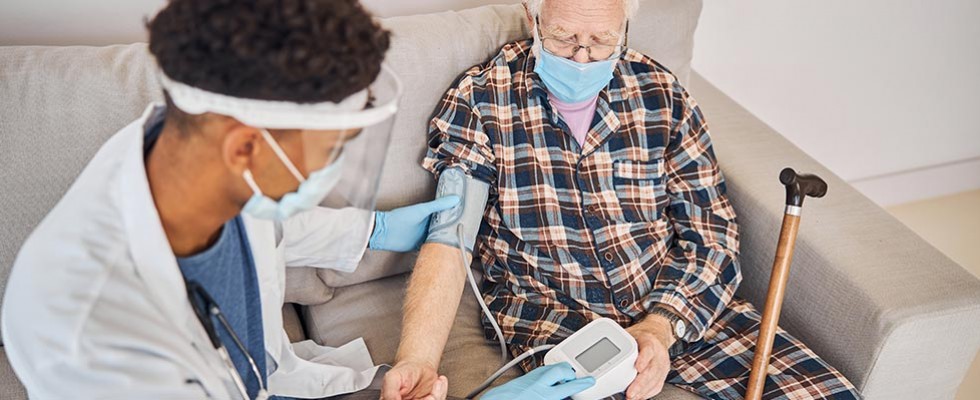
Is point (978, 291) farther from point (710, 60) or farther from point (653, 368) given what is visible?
point (710, 60)

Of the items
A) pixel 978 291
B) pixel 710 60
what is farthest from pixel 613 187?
pixel 710 60

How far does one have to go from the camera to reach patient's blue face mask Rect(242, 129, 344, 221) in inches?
37.6

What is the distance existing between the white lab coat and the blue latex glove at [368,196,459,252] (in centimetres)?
57

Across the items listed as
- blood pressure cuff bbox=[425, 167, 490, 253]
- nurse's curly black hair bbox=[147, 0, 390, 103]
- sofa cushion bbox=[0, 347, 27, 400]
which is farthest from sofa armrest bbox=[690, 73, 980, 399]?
sofa cushion bbox=[0, 347, 27, 400]

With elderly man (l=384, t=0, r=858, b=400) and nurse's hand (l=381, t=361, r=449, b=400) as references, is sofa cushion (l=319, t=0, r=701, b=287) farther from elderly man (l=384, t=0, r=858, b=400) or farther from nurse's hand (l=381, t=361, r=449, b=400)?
nurse's hand (l=381, t=361, r=449, b=400)

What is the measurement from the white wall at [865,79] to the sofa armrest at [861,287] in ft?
1.93

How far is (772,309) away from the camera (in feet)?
4.84

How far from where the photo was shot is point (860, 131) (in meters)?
2.62

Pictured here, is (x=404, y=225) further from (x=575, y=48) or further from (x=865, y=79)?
(x=865, y=79)

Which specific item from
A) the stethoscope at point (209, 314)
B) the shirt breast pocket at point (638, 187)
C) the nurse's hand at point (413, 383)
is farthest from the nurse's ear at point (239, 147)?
the shirt breast pocket at point (638, 187)

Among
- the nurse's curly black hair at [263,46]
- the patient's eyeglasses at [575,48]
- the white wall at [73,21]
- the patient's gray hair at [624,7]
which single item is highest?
the nurse's curly black hair at [263,46]

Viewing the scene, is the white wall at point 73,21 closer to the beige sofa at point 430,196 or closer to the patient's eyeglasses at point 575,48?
the beige sofa at point 430,196

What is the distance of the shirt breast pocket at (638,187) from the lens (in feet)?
5.41

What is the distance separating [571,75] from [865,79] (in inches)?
53.7
